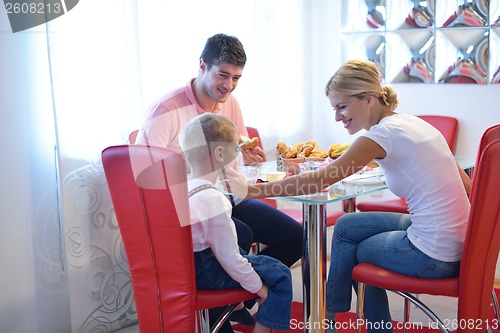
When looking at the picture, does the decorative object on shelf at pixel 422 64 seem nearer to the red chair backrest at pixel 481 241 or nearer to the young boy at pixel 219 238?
the red chair backrest at pixel 481 241

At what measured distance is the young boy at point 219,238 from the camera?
7.07 feet

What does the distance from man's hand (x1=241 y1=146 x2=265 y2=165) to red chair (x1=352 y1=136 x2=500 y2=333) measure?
74cm

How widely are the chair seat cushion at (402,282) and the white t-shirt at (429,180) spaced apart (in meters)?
0.08

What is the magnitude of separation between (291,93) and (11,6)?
6.40 feet

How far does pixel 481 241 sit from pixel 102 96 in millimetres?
1619

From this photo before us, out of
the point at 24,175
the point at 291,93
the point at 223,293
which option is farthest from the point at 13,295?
the point at 291,93

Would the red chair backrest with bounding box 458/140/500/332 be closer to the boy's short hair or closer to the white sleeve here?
the white sleeve

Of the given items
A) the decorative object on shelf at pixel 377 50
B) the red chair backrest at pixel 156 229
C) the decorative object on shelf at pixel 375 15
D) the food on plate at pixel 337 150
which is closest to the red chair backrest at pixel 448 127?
the decorative object on shelf at pixel 377 50

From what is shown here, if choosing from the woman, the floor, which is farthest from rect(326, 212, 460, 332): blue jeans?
the floor

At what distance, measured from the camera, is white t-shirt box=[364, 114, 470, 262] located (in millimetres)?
2186

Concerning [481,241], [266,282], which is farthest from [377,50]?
[266,282]

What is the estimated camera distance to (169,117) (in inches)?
107

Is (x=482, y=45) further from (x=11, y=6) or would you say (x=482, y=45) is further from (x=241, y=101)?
(x=11, y=6)

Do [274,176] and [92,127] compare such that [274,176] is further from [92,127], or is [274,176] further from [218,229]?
[92,127]
